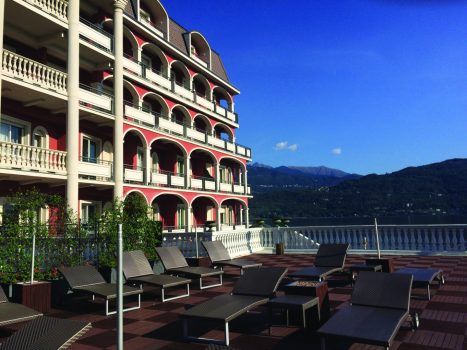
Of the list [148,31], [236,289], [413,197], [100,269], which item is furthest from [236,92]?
[413,197]

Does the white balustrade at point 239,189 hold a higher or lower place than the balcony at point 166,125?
lower

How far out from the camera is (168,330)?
19.7ft

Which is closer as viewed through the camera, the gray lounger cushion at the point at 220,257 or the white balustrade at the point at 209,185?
the gray lounger cushion at the point at 220,257

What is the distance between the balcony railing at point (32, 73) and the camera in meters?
14.4

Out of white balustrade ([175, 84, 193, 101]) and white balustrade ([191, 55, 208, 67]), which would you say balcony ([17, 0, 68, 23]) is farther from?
white balustrade ([191, 55, 208, 67])

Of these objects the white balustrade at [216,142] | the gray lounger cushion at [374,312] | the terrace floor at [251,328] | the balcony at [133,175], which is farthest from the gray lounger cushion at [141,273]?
the white balustrade at [216,142]

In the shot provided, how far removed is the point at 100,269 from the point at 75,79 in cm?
1042

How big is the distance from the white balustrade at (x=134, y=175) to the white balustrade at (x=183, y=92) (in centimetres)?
761

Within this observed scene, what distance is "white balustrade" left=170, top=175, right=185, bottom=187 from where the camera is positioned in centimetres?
2545

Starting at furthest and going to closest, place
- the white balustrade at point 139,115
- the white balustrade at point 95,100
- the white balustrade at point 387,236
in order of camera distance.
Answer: the white balustrade at point 139,115 → the white balustrade at point 95,100 → the white balustrade at point 387,236

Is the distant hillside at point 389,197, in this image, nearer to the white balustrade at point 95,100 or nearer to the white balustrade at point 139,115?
the white balustrade at point 139,115

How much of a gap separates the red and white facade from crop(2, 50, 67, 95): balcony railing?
0.14 feet

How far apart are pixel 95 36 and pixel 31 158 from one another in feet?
23.3

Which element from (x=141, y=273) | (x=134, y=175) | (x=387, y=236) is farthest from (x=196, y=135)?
(x=141, y=273)
